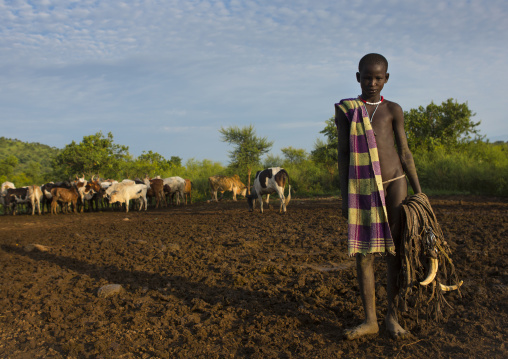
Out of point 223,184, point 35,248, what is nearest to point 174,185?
point 223,184

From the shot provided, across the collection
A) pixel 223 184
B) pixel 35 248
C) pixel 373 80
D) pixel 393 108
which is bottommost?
pixel 35 248

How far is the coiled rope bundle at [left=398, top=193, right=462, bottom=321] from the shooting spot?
3252mm

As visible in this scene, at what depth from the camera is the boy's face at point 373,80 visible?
3320 millimetres

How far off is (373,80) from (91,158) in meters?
28.6

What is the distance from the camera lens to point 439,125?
2478 centimetres

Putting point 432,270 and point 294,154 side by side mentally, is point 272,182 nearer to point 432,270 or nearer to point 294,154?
point 432,270

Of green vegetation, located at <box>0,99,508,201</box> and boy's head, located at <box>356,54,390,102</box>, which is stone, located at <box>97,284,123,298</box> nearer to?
boy's head, located at <box>356,54,390,102</box>

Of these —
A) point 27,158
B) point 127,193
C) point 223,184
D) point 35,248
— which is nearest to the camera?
point 35,248

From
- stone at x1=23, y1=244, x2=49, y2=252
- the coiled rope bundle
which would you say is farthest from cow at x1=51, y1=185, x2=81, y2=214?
the coiled rope bundle

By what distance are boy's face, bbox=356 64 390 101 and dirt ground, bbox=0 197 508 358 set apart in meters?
1.97

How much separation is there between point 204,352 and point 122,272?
3195mm

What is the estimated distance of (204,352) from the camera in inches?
132

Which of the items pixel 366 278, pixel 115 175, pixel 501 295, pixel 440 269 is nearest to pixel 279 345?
pixel 366 278

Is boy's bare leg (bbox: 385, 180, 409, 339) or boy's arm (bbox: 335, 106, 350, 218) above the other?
boy's arm (bbox: 335, 106, 350, 218)
